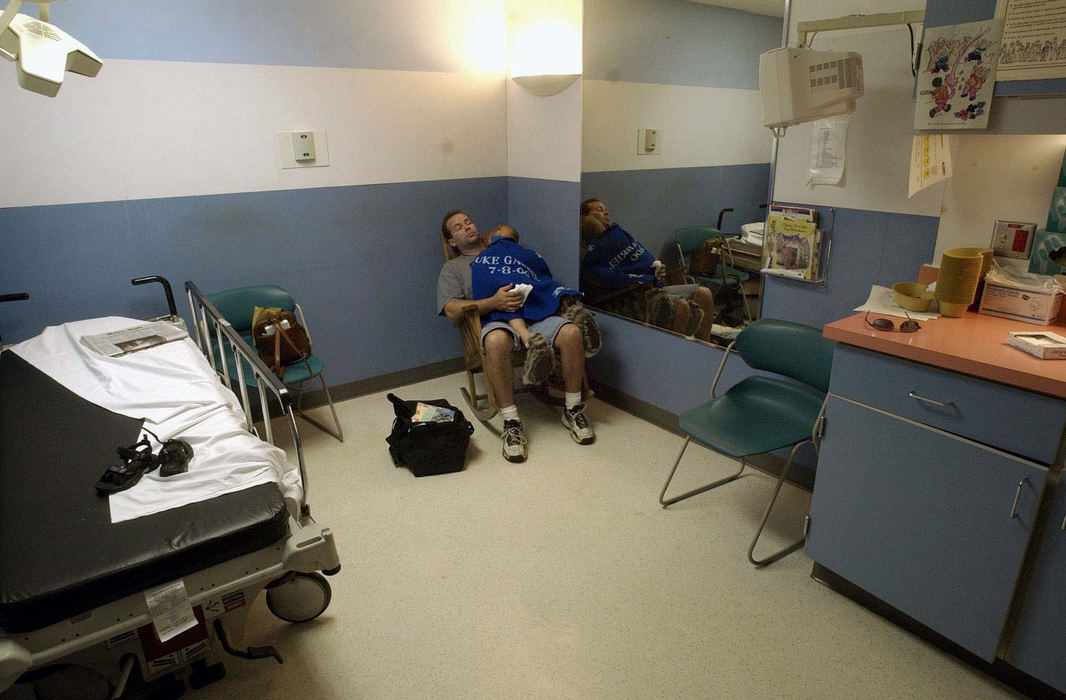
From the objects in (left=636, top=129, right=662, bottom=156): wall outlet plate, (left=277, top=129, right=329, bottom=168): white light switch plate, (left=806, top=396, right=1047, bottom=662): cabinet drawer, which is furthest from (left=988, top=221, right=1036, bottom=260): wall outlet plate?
(left=277, top=129, right=329, bottom=168): white light switch plate

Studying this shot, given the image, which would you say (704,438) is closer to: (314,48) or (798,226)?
(798,226)

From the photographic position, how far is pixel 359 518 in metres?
2.51

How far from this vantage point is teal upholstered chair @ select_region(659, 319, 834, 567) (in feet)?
7.14

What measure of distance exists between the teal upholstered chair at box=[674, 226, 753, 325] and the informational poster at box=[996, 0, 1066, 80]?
46.8 inches

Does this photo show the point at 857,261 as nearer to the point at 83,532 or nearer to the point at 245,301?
the point at 83,532

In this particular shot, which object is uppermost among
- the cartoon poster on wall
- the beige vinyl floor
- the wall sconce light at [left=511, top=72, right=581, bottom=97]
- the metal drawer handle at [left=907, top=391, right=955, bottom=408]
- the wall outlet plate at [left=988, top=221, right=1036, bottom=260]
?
the wall sconce light at [left=511, top=72, right=581, bottom=97]

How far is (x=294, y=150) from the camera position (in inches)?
121

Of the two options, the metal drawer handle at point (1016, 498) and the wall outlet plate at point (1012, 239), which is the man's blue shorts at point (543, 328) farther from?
the metal drawer handle at point (1016, 498)

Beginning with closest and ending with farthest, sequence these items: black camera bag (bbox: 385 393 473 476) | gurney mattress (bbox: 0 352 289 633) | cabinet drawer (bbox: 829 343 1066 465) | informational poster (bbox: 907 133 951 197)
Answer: gurney mattress (bbox: 0 352 289 633) < cabinet drawer (bbox: 829 343 1066 465) < informational poster (bbox: 907 133 951 197) < black camera bag (bbox: 385 393 473 476)

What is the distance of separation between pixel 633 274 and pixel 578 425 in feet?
2.67

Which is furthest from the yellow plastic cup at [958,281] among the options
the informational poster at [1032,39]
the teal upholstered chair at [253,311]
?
the teal upholstered chair at [253,311]

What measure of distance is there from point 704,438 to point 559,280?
1.59 meters

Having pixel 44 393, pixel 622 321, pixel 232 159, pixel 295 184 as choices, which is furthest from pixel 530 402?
pixel 44 393

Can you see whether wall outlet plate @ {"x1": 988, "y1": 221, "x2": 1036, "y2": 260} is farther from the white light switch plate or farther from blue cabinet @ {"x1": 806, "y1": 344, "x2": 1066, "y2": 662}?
the white light switch plate
